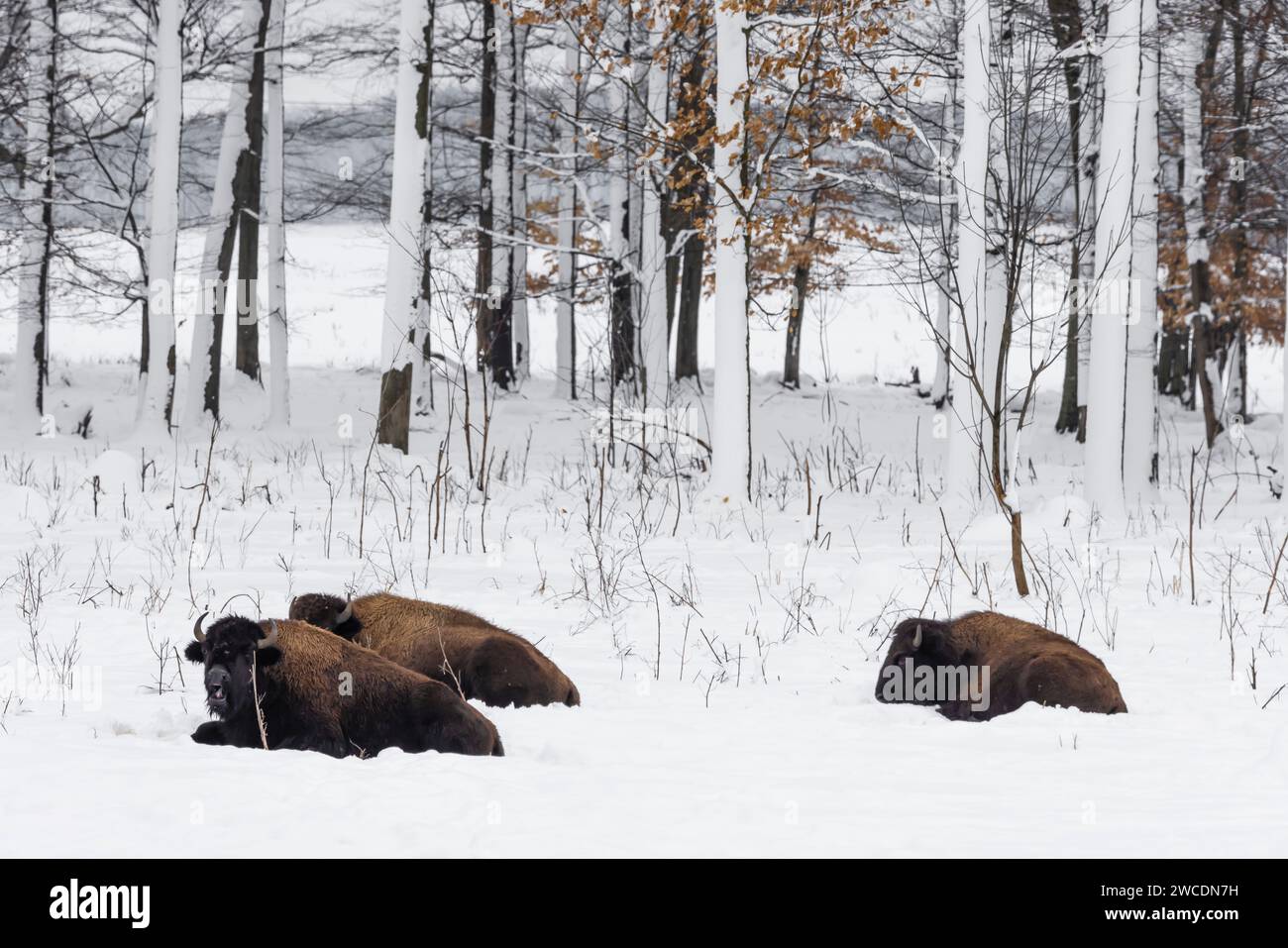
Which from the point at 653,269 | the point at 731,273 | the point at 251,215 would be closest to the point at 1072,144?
the point at 731,273

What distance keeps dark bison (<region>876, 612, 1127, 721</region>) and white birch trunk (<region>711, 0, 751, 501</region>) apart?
6.08 m

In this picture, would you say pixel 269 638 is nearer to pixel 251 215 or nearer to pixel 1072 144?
pixel 1072 144

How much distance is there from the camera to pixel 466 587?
8.98m

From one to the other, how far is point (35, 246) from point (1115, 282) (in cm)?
1738

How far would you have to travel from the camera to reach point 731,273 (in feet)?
40.7

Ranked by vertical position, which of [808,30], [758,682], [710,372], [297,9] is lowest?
[758,682]

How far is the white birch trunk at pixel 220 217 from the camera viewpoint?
19.9m

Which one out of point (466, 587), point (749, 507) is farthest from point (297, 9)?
point (466, 587)

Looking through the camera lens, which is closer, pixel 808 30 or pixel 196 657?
pixel 196 657

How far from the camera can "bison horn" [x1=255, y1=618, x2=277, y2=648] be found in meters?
4.90

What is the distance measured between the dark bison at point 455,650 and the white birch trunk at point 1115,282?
8.13 meters
